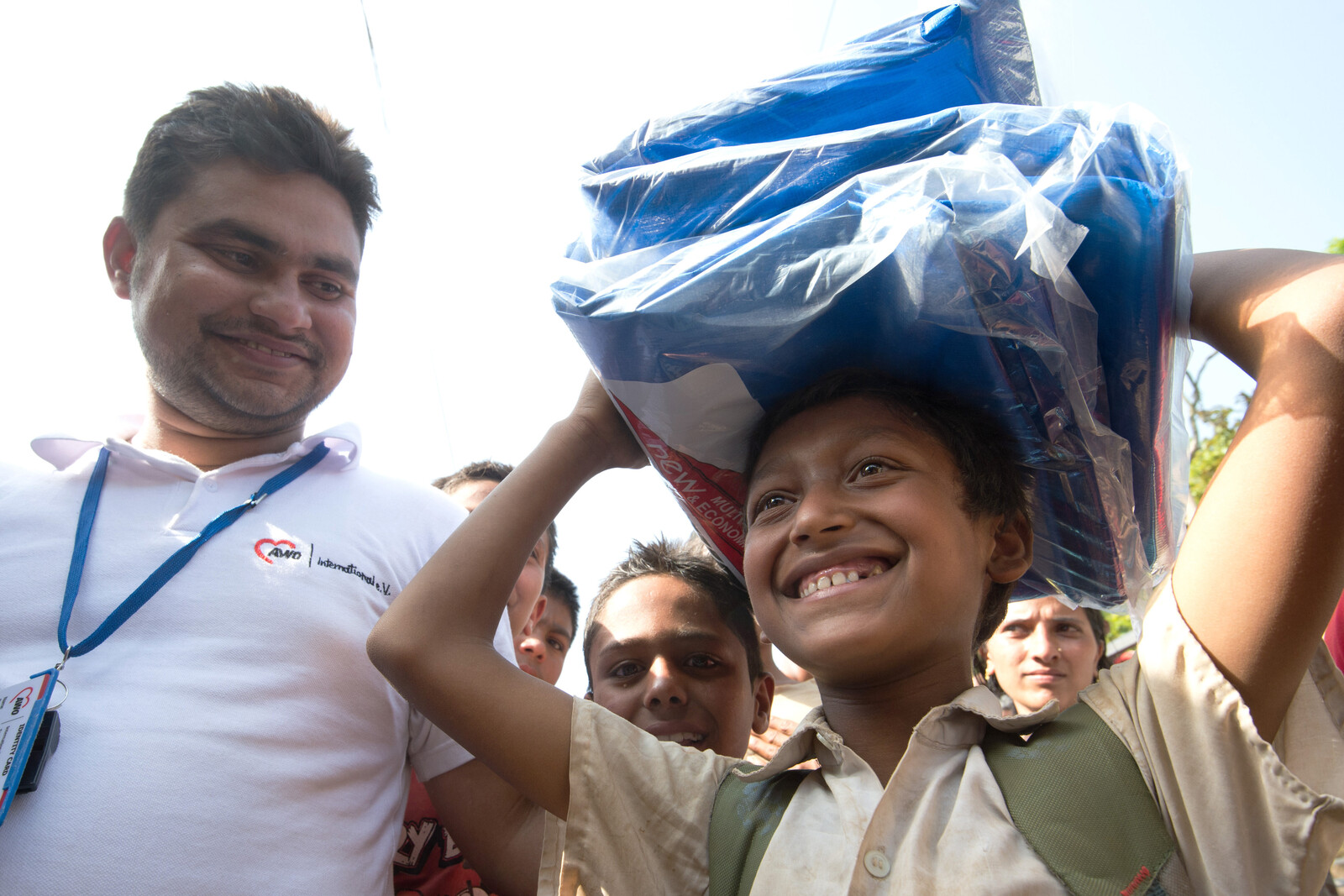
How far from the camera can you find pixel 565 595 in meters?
3.36

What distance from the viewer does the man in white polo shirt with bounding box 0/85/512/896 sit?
116 centimetres

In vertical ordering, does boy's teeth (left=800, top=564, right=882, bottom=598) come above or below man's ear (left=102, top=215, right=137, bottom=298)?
below

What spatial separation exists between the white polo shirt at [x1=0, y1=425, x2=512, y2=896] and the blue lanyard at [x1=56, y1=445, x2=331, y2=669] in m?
0.01

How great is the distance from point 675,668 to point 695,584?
0.24m

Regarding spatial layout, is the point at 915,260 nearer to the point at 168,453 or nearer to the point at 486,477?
the point at 168,453

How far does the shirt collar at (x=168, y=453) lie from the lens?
1541mm

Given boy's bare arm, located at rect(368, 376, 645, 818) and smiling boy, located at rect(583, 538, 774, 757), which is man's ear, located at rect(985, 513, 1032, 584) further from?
smiling boy, located at rect(583, 538, 774, 757)

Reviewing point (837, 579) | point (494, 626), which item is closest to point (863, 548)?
point (837, 579)

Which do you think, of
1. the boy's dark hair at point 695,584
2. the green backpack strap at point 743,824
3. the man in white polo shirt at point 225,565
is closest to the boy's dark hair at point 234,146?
the man in white polo shirt at point 225,565

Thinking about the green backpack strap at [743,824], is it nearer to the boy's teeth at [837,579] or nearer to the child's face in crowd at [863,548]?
the child's face in crowd at [863,548]

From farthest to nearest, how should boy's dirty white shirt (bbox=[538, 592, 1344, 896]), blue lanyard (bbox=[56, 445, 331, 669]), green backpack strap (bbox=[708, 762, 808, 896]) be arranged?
1. blue lanyard (bbox=[56, 445, 331, 669])
2. green backpack strap (bbox=[708, 762, 808, 896])
3. boy's dirty white shirt (bbox=[538, 592, 1344, 896])

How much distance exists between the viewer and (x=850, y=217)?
106 centimetres

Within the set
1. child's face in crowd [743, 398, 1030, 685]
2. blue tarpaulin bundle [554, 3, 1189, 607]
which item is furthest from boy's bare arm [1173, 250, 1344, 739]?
child's face in crowd [743, 398, 1030, 685]

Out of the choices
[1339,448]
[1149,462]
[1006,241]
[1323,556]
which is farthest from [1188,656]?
[1006,241]
